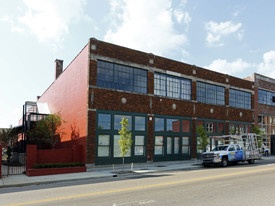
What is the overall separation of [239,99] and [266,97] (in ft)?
23.8

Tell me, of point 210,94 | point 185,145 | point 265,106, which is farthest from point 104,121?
point 265,106

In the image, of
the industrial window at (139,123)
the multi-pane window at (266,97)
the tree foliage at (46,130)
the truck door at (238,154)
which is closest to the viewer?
the truck door at (238,154)

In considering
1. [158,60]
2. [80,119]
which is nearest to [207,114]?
[158,60]

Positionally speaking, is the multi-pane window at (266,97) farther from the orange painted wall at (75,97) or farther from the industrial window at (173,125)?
the orange painted wall at (75,97)

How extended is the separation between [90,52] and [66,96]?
7.67 meters

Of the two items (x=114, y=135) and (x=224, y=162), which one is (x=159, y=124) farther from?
(x=224, y=162)

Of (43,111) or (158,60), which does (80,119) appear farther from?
(43,111)

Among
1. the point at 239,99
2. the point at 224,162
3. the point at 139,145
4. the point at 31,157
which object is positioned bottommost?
the point at 224,162

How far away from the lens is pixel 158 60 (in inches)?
1005

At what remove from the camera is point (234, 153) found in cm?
2242

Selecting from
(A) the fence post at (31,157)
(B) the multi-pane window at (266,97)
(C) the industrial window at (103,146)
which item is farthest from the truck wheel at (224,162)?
(B) the multi-pane window at (266,97)

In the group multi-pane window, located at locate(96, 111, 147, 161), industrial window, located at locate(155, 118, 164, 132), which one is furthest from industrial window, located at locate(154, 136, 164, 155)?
multi-pane window, located at locate(96, 111, 147, 161)

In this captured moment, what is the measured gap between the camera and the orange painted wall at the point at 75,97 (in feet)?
69.7

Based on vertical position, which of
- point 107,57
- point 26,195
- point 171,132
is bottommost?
point 26,195
